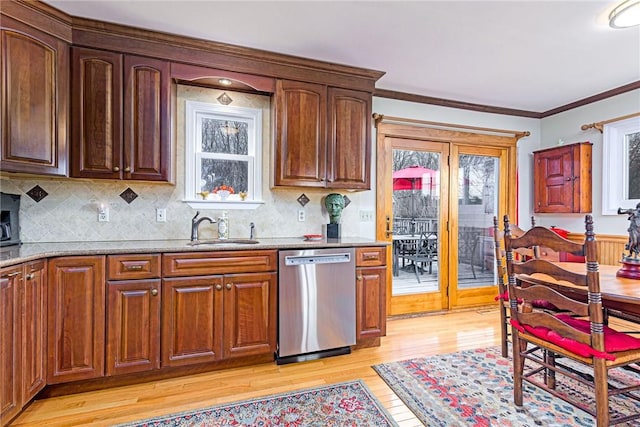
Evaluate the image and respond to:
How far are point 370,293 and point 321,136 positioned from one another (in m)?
1.44

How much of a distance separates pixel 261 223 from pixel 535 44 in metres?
2.71

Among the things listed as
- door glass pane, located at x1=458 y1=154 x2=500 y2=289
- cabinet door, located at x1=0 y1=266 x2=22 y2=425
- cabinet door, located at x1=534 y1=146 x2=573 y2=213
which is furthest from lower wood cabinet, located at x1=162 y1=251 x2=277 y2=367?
cabinet door, located at x1=534 y1=146 x2=573 y2=213

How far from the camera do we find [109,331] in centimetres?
217

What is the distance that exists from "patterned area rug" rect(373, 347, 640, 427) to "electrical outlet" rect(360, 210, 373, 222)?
57.5 inches

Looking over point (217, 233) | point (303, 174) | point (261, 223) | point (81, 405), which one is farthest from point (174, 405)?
point (303, 174)

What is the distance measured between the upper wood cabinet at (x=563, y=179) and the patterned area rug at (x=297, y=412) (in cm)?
330

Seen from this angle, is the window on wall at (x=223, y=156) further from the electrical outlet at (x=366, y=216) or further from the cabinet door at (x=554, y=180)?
the cabinet door at (x=554, y=180)

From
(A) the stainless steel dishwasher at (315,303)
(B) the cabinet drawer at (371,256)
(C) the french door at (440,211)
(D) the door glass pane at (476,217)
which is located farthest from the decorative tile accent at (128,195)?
(D) the door glass pane at (476,217)

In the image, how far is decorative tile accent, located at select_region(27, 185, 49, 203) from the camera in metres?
2.51

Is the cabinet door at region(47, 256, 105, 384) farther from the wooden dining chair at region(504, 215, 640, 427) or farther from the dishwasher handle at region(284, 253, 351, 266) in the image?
the wooden dining chair at region(504, 215, 640, 427)

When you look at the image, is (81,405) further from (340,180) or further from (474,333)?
(474,333)

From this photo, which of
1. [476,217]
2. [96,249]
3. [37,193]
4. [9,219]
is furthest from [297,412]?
[476,217]

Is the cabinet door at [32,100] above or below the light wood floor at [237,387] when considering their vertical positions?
above

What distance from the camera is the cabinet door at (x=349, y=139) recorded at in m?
3.01
